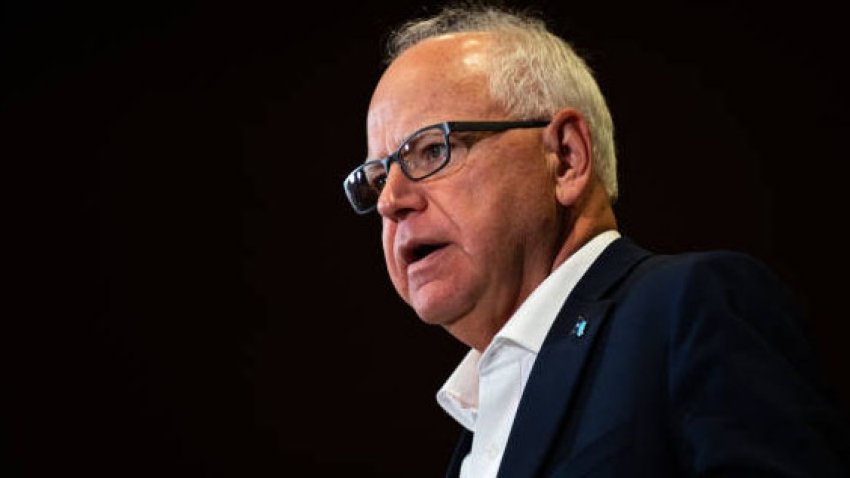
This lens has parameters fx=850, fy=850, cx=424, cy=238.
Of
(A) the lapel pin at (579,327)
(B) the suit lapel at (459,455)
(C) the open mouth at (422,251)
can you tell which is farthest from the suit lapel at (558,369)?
(B) the suit lapel at (459,455)

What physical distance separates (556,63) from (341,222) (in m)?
1.91

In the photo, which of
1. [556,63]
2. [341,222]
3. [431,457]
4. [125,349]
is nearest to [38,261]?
[125,349]

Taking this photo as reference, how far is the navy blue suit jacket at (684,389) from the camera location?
2.98 ft

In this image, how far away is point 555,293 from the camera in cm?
133

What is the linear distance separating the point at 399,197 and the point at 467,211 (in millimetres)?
127

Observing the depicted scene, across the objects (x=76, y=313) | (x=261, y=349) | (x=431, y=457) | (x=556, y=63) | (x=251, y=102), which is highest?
(x=251, y=102)

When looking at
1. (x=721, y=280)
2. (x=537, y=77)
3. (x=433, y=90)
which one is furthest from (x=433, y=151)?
(x=721, y=280)

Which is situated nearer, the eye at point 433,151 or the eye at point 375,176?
the eye at point 433,151

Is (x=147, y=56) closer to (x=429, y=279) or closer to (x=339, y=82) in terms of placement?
(x=339, y=82)

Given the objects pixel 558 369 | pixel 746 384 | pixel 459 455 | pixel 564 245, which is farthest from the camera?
pixel 459 455

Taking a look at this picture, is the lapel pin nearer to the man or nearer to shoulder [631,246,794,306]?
the man

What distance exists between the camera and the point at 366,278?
3279 millimetres

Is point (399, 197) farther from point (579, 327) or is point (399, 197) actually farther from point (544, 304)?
point (579, 327)

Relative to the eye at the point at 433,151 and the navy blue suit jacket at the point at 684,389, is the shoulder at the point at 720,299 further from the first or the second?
the eye at the point at 433,151
